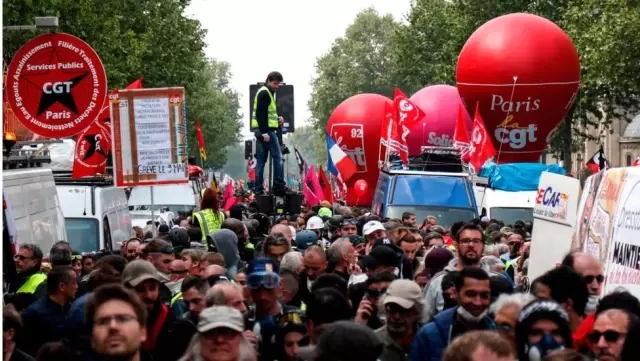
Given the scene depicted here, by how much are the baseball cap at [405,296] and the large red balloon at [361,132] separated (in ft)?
140

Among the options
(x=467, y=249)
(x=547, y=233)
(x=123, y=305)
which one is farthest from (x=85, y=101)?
(x=123, y=305)

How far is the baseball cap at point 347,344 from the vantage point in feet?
22.2

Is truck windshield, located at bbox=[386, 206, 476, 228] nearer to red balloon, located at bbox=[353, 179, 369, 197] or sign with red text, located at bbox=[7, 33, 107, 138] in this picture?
sign with red text, located at bbox=[7, 33, 107, 138]

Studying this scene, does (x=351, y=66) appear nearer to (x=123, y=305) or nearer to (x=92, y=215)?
(x=92, y=215)

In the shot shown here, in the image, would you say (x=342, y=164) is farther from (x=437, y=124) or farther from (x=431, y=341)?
(x=431, y=341)

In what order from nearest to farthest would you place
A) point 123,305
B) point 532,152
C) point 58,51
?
1. point 123,305
2. point 58,51
3. point 532,152

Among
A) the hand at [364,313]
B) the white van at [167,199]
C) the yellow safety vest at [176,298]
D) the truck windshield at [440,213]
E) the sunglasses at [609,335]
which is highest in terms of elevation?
the sunglasses at [609,335]

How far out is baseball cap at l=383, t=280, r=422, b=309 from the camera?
8.73 m

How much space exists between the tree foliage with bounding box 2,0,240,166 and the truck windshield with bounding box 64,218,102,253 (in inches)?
265

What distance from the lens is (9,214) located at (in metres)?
14.4

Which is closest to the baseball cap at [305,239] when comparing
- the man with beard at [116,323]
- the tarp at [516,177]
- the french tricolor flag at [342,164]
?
the man with beard at [116,323]

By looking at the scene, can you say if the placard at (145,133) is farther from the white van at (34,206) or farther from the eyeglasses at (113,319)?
the eyeglasses at (113,319)

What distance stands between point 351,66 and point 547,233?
112875 mm

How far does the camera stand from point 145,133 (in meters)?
19.7
